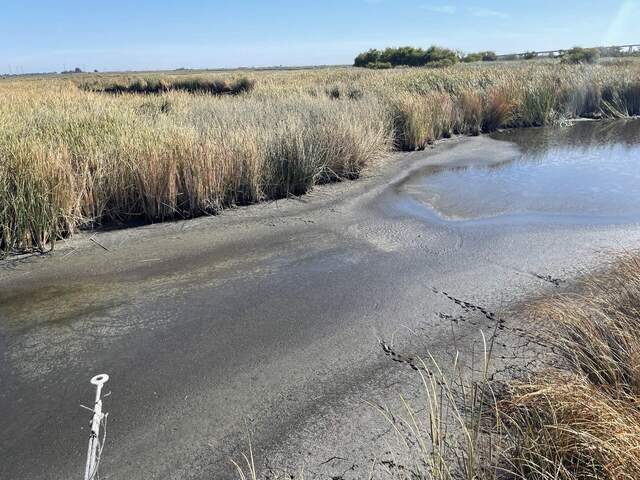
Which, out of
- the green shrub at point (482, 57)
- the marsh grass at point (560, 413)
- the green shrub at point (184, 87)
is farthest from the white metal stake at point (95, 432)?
the green shrub at point (482, 57)

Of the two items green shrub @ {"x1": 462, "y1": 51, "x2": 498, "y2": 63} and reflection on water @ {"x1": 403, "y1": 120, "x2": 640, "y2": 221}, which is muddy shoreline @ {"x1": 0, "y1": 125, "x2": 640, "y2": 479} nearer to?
reflection on water @ {"x1": 403, "y1": 120, "x2": 640, "y2": 221}

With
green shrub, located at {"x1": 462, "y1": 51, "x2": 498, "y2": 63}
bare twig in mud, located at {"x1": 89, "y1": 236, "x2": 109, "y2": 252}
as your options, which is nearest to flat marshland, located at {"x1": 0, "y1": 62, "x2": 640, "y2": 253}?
bare twig in mud, located at {"x1": 89, "y1": 236, "x2": 109, "y2": 252}

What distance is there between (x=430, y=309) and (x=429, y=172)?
5.98 metres

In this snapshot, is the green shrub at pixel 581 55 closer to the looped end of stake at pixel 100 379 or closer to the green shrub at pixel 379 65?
the green shrub at pixel 379 65

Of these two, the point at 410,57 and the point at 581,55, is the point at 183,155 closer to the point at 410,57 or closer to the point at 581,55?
the point at 581,55

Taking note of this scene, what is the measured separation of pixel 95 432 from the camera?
2.80 meters

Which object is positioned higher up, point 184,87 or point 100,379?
point 184,87

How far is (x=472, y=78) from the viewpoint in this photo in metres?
18.2

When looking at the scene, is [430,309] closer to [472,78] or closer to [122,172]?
[122,172]

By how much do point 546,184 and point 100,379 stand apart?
8098 mm

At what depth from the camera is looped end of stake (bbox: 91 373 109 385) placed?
10.7 feet

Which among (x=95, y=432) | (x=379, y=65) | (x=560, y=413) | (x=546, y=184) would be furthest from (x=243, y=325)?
(x=379, y=65)

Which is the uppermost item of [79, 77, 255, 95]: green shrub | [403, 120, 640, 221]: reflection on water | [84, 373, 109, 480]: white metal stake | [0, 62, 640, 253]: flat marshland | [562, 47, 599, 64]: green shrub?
[562, 47, 599, 64]: green shrub

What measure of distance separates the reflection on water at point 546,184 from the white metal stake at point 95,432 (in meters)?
5.11
